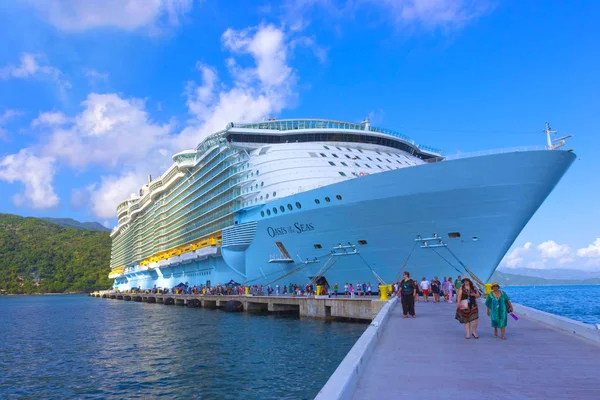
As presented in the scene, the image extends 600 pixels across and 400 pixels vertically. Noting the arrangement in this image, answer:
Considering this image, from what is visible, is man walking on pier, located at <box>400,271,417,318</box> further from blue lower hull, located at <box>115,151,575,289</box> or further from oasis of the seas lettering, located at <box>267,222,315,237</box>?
oasis of the seas lettering, located at <box>267,222,315,237</box>

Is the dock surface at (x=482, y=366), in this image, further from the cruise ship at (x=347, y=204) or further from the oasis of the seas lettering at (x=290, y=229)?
the oasis of the seas lettering at (x=290, y=229)

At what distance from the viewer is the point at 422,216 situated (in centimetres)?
2092

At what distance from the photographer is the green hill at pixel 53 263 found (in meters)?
146

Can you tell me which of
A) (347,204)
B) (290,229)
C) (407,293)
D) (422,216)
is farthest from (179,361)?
(290,229)

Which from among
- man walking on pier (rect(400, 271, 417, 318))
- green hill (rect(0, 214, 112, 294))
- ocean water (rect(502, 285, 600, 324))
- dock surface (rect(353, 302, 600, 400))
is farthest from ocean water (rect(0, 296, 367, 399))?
green hill (rect(0, 214, 112, 294))

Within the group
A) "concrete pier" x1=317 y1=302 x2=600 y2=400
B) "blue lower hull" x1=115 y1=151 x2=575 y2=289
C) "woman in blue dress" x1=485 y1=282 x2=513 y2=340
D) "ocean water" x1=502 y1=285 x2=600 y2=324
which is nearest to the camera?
"concrete pier" x1=317 y1=302 x2=600 y2=400

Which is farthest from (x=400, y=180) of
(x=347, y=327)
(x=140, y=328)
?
(x=140, y=328)

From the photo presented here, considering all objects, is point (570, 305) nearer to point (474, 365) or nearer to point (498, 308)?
point (498, 308)

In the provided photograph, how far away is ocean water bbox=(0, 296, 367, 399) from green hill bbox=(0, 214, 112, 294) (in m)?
133

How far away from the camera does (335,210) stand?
23.4m

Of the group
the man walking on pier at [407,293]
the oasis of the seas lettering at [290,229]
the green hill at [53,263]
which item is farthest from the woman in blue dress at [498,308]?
the green hill at [53,263]

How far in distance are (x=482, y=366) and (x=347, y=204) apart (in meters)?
16.2

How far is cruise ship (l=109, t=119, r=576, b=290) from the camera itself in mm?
19734

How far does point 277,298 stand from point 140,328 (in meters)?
8.12
